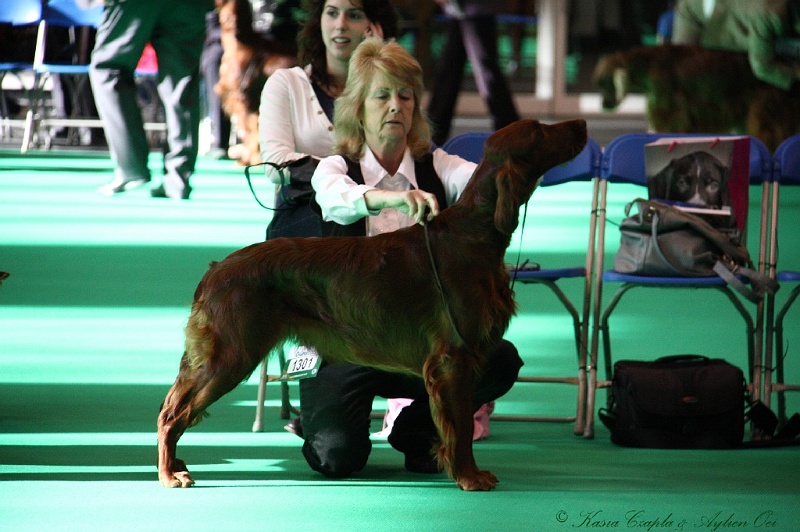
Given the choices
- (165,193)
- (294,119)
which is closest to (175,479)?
(294,119)

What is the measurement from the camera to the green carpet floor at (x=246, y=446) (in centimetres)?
274

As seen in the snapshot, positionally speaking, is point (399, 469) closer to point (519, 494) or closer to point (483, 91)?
point (519, 494)

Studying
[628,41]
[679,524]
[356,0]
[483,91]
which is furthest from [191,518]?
[628,41]

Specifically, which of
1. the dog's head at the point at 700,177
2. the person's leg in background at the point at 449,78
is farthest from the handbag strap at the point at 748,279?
the person's leg in background at the point at 449,78

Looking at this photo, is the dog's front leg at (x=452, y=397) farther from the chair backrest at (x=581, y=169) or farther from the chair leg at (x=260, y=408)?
the chair backrest at (x=581, y=169)

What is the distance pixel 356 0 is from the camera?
3.78 metres

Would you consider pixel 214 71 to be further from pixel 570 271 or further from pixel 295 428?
pixel 295 428

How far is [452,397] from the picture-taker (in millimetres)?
2873

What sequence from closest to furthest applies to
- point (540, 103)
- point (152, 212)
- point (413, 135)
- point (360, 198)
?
1. point (360, 198)
2. point (413, 135)
3. point (152, 212)
4. point (540, 103)

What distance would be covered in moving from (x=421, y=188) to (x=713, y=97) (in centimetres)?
626

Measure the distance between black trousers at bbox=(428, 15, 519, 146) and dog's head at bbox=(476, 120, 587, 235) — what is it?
20.0ft

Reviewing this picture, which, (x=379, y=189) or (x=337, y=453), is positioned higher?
(x=379, y=189)

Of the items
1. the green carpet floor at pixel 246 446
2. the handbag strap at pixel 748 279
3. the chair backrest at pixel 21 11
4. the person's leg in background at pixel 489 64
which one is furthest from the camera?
the chair backrest at pixel 21 11

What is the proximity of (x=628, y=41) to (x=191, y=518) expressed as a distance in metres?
13.6
